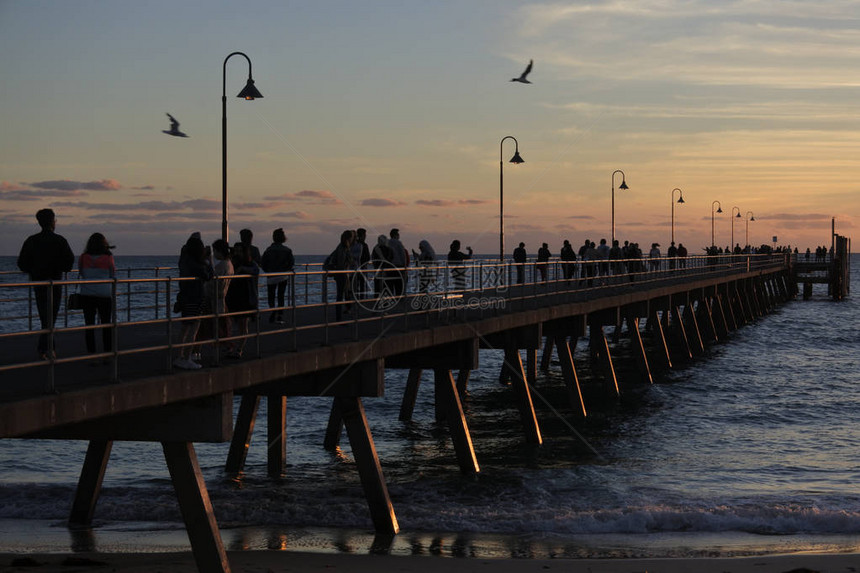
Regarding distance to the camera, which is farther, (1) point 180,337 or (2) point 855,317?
(2) point 855,317

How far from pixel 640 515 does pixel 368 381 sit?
492 centimetres

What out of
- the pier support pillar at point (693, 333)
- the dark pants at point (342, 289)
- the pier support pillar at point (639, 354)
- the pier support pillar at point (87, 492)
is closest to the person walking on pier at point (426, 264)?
the dark pants at point (342, 289)

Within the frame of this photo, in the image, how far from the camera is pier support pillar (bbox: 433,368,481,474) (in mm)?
18016

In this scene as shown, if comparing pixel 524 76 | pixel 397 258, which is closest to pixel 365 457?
pixel 397 258

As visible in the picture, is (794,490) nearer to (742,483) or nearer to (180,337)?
(742,483)

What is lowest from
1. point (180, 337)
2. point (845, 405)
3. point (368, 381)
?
point (845, 405)

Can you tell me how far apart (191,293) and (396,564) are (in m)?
4.24

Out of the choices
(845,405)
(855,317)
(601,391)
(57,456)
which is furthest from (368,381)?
(855,317)

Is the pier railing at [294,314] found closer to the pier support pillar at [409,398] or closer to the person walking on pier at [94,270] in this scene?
the person walking on pier at [94,270]

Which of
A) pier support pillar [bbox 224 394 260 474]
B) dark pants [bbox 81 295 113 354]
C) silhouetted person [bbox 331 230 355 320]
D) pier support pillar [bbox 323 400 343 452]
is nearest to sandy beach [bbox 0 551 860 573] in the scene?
dark pants [bbox 81 295 113 354]

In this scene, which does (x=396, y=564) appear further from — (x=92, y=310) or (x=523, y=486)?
(x=523, y=486)

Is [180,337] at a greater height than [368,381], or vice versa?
[180,337]

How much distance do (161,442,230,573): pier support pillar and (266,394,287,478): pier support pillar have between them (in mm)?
8578

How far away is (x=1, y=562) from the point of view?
12.6 meters
